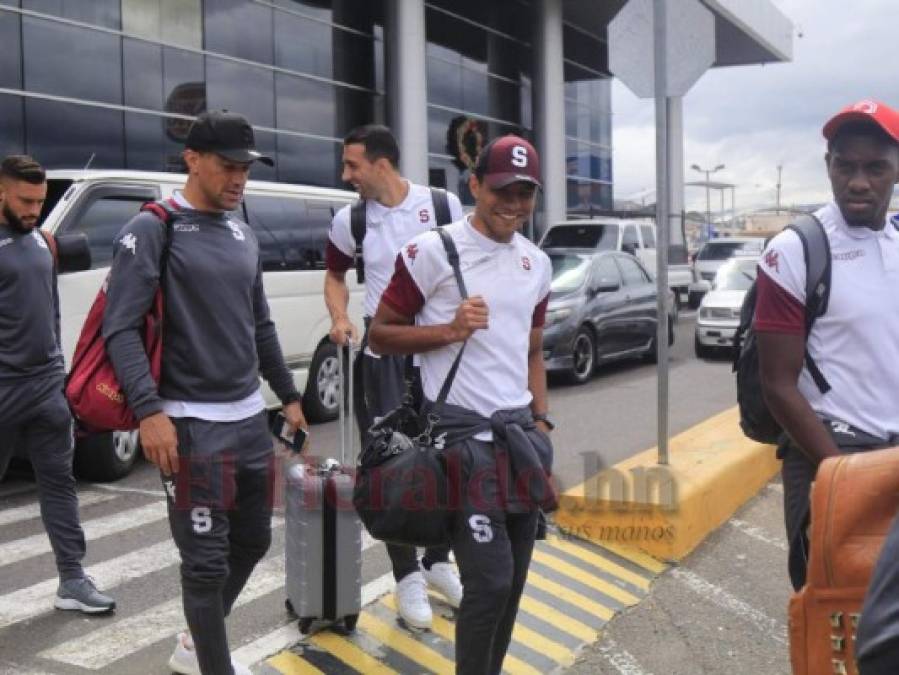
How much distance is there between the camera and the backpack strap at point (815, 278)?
2.82 meters

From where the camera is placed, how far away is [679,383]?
1251 cm

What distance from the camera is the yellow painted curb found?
5.35 m

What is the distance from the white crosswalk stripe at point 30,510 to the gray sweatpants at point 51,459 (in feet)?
4.98

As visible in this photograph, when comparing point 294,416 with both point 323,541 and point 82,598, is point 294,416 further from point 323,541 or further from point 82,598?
point 82,598

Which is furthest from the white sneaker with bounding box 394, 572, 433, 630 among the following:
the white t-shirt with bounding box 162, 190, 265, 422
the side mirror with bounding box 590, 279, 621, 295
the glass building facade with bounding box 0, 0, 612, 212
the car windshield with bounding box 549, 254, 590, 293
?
the side mirror with bounding box 590, 279, 621, 295

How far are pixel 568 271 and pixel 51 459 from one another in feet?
29.0

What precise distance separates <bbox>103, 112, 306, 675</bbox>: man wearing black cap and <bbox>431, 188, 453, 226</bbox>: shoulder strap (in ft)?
3.77

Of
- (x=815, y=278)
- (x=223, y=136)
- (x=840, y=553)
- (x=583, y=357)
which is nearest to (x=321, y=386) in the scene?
(x=583, y=357)

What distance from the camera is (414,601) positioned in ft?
14.0

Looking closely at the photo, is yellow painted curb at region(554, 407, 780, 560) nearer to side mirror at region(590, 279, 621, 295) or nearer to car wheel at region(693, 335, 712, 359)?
side mirror at region(590, 279, 621, 295)

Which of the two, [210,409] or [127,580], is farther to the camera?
[127,580]

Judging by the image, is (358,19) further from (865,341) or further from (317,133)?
(865,341)

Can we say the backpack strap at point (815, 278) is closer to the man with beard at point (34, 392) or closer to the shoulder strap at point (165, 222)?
the shoulder strap at point (165, 222)

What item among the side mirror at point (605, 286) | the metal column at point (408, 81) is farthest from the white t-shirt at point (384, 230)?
the metal column at point (408, 81)
